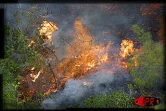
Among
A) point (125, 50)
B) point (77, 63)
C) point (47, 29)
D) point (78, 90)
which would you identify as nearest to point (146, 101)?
point (78, 90)

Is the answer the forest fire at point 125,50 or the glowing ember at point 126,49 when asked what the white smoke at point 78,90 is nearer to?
the forest fire at point 125,50

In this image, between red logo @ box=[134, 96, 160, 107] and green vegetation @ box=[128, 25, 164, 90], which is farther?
green vegetation @ box=[128, 25, 164, 90]

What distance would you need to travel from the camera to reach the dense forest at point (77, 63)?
1285cm

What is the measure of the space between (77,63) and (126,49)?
8.78 feet

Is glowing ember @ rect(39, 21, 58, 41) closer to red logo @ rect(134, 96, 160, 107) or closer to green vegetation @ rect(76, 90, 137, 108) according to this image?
green vegetation @ rect(76, 90, 137, 108)

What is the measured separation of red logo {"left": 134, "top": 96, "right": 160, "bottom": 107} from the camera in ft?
41.4

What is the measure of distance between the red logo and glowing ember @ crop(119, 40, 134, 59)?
276 centimetres

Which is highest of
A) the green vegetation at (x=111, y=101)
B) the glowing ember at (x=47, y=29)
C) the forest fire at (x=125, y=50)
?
the glowing ember at (x=47, y=29)

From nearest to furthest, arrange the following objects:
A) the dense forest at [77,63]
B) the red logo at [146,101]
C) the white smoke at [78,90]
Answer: the red logo at [146,101] → the dense forest at [77,63] → the white smoke at [78,90]

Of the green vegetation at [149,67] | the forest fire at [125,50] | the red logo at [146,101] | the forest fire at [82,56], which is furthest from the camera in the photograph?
Answer: the forest fire at [125,50]

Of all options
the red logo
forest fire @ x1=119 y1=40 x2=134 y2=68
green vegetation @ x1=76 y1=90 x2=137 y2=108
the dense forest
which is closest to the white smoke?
the dense forest

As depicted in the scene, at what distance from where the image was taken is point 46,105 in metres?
13.3

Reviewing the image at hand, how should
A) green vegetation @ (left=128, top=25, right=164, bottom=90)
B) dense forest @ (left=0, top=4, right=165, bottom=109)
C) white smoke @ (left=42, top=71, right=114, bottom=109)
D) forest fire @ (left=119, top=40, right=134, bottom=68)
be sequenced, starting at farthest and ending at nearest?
forest fire @ (left=119, top=40, right=134, bottom=68) → green vegetation @ (left=128, top=25, right=164, bottom=90) → white smoke @ (left=42, top=71, right=114, bottom=109) → dense forest @ (left=0, top=4, right=165, bottom=109)

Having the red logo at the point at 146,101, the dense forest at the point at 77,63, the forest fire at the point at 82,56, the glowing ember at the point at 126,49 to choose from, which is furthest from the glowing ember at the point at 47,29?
the red logo at the point at 146,101
